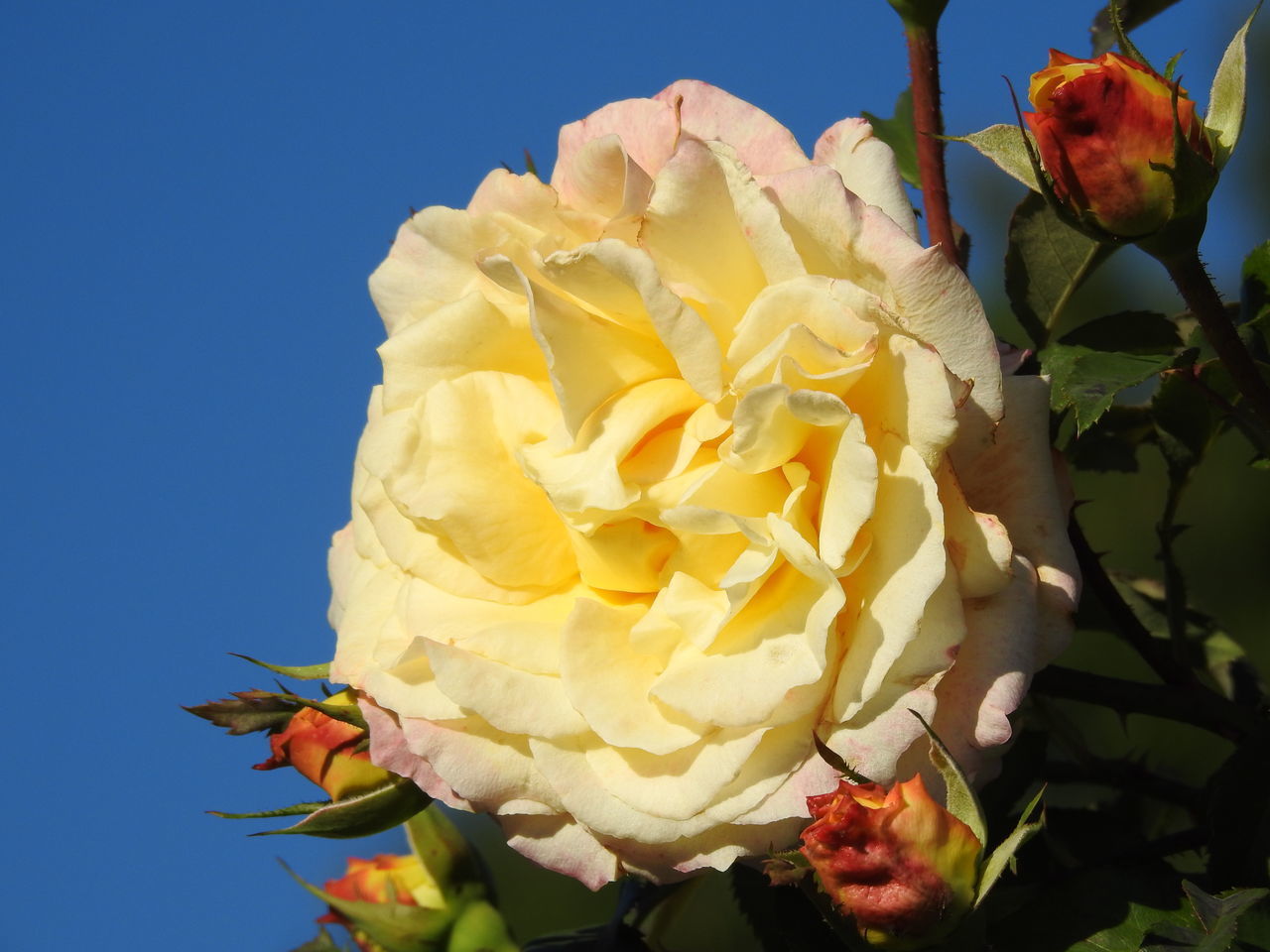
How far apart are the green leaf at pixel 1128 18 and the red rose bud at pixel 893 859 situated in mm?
708

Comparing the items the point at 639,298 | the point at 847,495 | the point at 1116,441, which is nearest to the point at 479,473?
the point at 639,298

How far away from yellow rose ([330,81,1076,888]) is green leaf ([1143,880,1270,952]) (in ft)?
0.53

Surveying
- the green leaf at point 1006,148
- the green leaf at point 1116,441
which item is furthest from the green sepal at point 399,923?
the green leaf at point 1006,148

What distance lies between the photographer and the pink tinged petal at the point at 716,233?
0.84 m

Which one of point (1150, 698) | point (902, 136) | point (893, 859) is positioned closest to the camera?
point (893, 859)

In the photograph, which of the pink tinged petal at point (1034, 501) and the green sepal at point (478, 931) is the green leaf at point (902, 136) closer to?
the pink tinged petal at point (1034, 501)

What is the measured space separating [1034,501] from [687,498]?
0.22 meters

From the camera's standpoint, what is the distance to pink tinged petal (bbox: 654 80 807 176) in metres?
0.88

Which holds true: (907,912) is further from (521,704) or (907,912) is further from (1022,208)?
(1022,208)

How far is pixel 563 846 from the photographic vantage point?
940 millimetres

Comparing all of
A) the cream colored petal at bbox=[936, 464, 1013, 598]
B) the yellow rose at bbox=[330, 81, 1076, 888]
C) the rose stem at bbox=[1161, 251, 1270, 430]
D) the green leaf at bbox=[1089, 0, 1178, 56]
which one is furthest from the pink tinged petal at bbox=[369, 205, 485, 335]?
the green leaf at bbox=[1089, 0, 1178, 56]

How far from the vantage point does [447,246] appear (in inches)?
38.4

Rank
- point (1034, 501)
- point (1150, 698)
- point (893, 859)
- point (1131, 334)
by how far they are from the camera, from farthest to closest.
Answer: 1. point (1131, 334)
2. point (1150, 698)
3. point (1034, 501)
4. point (893, 859)

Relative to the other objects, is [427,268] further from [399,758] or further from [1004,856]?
[1004,856]
